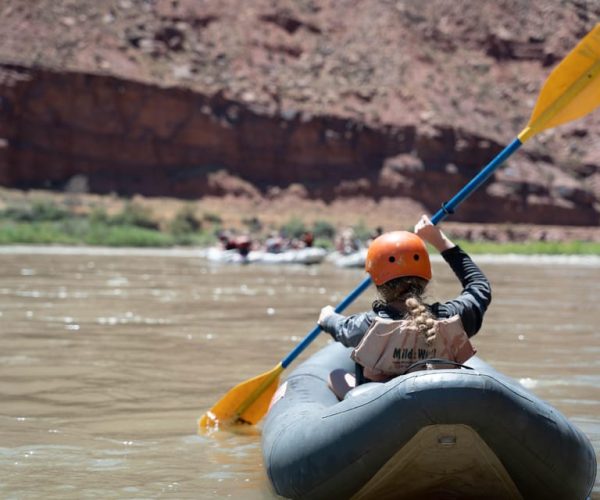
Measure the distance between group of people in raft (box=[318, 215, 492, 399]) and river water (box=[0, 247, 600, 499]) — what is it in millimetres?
241

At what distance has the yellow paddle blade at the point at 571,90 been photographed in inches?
216

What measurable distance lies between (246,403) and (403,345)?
2455mm

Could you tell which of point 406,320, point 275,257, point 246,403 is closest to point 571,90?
point 406,320

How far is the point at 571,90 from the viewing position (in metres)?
5.61

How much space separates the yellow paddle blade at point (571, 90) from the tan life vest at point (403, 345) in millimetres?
1928

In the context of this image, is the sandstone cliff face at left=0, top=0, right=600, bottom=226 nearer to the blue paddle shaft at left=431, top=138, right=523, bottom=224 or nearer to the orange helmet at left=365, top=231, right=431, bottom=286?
the blue paddle shaft at left=431, top=138, right=523, bottom=224

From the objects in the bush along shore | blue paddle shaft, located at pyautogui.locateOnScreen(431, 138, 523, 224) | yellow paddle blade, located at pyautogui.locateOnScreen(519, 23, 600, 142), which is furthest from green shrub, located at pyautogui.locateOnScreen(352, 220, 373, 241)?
blue paddle shaft, located at pyautogui.locateOnScreen(431, 138, 523, 224)

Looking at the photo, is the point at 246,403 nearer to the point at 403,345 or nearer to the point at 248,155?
the point at 403,345

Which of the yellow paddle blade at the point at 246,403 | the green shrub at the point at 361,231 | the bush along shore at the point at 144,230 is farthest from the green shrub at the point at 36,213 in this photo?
the yellow paddle blade at the point at 246,403

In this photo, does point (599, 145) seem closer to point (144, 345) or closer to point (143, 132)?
point (143, 132)

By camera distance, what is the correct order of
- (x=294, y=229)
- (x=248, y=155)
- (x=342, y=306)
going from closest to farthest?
(x=342, y=306) → (x=294, y=229) → (x=248, y=155)

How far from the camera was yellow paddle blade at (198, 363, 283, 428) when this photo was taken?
5.96 metres

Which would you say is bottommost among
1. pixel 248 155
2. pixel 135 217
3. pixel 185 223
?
pixel 135 217

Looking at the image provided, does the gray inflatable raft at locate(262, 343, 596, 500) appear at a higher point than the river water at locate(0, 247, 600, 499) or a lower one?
higher
